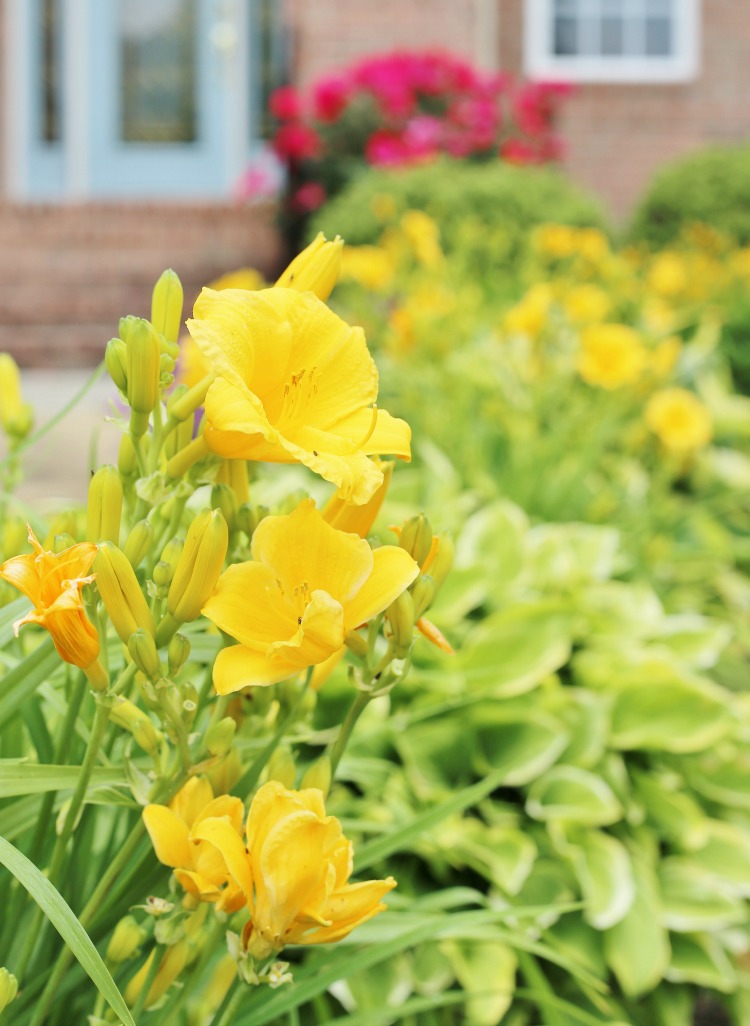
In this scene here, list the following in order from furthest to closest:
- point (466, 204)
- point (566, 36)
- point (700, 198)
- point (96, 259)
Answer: point (566, 36)
point (700, 198)
point (96, 259)
point (466, 204)

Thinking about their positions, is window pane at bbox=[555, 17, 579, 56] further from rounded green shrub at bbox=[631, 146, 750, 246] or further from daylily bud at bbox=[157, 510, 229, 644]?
daylily bud at bbox=[157, 510, 229, 644]

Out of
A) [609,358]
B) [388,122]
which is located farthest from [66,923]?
[388,122]

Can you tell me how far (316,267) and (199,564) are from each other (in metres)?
0.19

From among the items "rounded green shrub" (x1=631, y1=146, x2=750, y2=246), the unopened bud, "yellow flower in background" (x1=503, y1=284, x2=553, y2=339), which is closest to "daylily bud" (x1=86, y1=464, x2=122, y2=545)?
the unopened bud

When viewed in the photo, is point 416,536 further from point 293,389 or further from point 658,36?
point 658,36

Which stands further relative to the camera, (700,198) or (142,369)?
(700,198)

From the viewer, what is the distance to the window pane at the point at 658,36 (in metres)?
8.79

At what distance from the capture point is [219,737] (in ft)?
2.08

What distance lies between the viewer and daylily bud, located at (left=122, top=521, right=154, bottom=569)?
0.62 metres

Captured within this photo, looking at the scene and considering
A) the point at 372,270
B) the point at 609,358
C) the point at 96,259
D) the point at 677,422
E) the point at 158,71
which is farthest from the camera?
the point at 158,71

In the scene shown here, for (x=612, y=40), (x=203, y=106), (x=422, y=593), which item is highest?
(x=612, y=40)

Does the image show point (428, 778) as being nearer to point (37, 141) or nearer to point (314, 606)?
point (314, 606)

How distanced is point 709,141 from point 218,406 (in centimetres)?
886

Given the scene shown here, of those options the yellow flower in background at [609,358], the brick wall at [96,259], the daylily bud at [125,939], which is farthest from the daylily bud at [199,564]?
the brick wall at [96,259]
